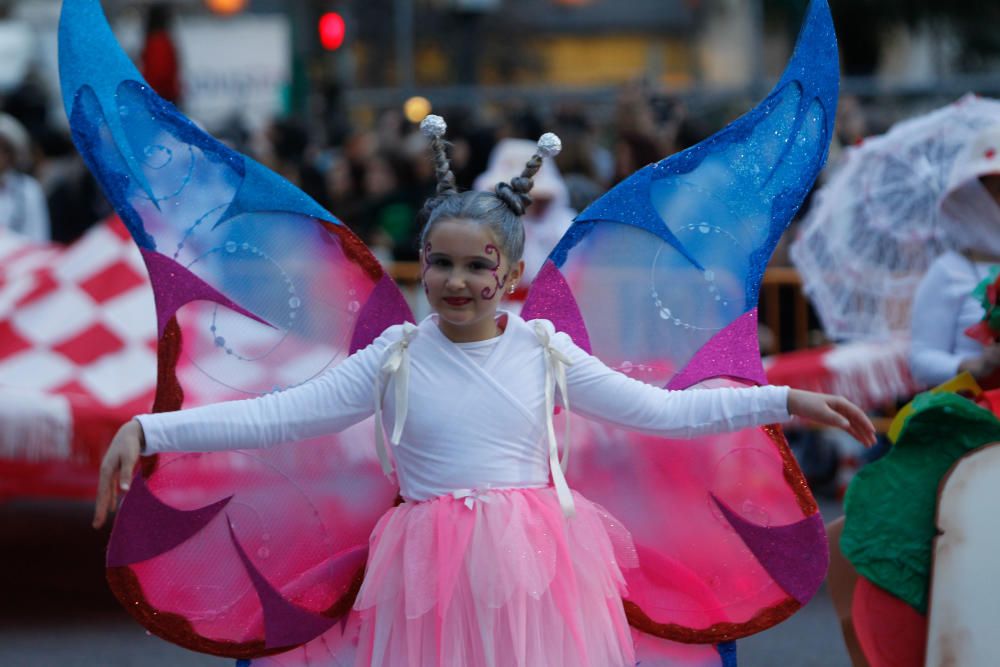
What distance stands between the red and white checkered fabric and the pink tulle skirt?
2344 millimetres

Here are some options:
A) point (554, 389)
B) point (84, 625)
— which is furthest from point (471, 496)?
point (84, 625)

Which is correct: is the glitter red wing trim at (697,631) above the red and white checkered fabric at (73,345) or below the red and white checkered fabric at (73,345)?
below

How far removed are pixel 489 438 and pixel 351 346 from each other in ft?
1.53

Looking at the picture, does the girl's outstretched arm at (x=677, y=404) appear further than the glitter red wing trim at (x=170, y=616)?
No

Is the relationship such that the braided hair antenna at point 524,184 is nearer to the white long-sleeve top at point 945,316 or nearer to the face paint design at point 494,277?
the face paint design at point 494,277

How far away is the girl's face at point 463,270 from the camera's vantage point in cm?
311

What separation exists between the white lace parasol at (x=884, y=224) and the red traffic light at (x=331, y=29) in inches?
279

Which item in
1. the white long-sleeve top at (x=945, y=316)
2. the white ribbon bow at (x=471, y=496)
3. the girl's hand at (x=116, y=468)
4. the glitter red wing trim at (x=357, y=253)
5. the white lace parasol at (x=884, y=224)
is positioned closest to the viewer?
the girl's hand at (x=116, y=468)

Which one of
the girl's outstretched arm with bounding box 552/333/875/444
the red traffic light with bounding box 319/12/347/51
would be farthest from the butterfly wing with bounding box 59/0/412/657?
the red traffic light with bounding box 319/12/347/51

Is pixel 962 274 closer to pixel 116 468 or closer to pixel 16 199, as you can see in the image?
pixel 116 468

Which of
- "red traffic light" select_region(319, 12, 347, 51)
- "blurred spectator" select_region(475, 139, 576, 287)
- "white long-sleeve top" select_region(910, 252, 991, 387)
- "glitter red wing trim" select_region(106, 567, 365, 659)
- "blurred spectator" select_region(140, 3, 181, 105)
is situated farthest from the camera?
"red traffic light" select_region(319, 12, 347, 51)

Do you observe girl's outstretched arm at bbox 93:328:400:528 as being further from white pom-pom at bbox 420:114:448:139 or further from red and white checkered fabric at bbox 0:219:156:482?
red and white checkered fabric at bbox 0:219:156:482

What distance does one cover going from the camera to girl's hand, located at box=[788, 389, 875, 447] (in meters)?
3.04

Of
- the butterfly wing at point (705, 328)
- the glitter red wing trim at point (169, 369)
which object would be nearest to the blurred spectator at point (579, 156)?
the butterfly wing at point (705, 328)
